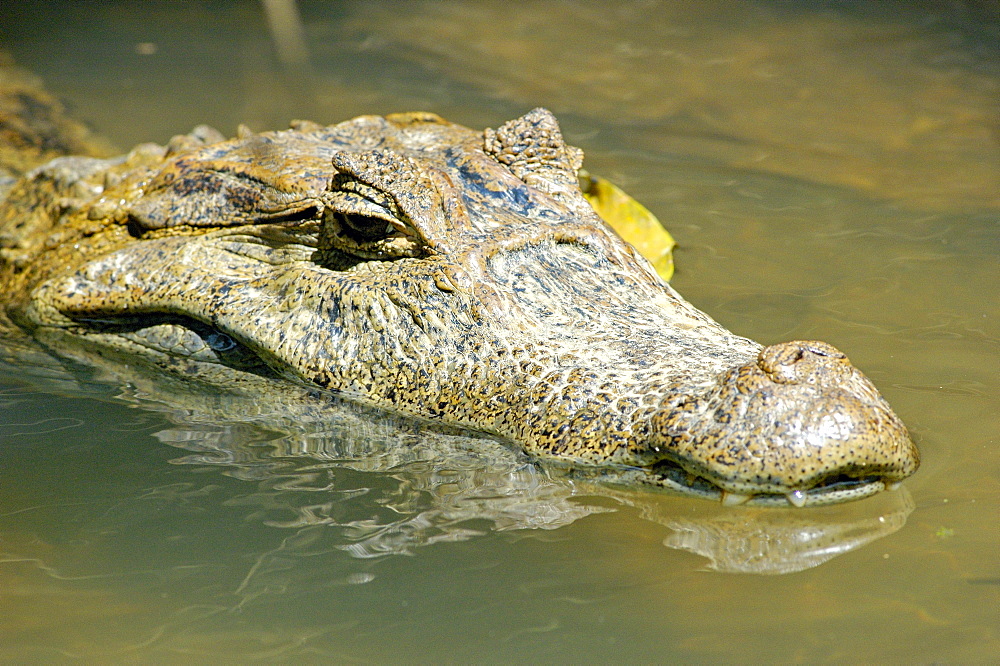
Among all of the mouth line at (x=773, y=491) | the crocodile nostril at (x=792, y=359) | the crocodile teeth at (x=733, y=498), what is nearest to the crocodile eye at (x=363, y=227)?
the mouth line at (x=773, y=491)

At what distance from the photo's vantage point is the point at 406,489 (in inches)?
145

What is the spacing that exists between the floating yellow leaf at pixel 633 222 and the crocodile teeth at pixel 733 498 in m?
3.04

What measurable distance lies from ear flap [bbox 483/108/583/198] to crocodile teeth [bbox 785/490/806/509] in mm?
2134

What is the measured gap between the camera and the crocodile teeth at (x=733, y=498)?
10.4 feet

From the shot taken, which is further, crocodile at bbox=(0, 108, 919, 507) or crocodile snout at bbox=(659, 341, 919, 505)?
crocodile at bbox=(0, 108, 919, 507)

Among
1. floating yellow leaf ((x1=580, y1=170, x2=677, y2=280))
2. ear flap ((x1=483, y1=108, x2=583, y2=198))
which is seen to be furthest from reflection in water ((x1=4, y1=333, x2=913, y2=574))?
floating yellow leaf ((x1=580, y1=170, x2=677, y2=280))

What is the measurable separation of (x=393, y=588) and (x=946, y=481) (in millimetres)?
2025

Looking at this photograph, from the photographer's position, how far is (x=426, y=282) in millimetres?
4066

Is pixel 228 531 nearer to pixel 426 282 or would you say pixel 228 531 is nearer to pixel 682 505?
pixel 426 282

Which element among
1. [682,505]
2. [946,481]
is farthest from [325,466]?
[946,481]

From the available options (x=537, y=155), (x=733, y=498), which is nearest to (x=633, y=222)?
(x=537, y=155)

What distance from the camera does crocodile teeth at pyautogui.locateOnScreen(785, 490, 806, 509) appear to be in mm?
3168

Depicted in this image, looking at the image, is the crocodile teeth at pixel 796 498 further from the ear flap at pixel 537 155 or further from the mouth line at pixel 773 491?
the ear flap at pixel 537 155

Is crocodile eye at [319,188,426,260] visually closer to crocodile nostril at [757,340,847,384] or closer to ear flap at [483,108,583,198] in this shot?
ear flap at [483,108,583,198]
